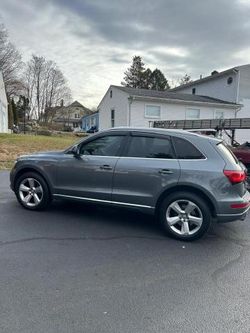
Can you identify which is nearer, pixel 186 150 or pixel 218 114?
pixel 186 150

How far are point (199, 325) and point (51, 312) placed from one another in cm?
Result: 133

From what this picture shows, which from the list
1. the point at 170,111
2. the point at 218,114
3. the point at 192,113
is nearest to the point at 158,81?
the point at 218,114

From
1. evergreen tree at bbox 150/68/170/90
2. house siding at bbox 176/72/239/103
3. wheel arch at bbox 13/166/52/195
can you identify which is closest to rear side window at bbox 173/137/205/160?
wheel arch at bbox 13/166/52/195

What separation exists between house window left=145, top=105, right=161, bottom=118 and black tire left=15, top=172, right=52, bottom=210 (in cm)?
2239

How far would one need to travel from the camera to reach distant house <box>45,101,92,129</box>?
6662 centimetres

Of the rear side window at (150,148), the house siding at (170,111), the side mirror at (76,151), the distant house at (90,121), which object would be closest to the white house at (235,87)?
the house siding at (170,111)

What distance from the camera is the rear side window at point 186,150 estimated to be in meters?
4.70

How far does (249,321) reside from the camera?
9.04ft

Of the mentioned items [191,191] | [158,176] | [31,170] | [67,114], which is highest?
[67,114]

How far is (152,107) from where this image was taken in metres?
27.5

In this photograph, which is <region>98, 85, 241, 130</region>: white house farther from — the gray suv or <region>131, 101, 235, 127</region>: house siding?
the gray suv

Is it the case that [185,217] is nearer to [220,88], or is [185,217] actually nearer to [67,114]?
[220,88]

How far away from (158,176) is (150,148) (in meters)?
0.52

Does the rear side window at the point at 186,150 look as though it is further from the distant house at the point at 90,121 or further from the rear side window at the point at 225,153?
the distant house at the point at 90,121
